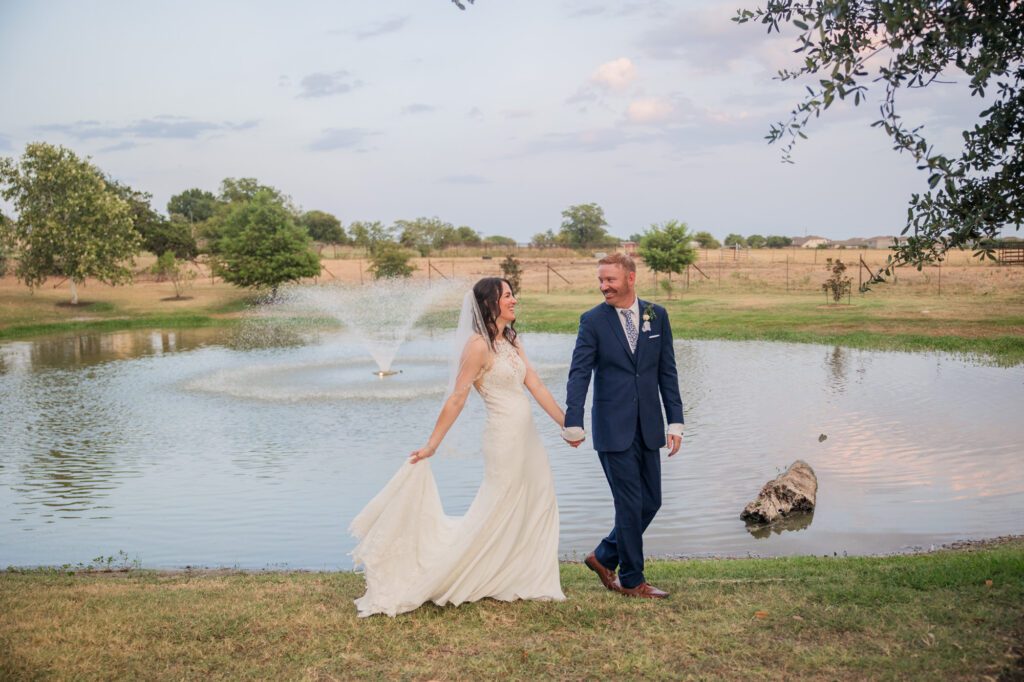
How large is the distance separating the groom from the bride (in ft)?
1.44

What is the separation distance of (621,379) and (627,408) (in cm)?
22

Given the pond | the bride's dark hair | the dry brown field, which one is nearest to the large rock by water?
the pond

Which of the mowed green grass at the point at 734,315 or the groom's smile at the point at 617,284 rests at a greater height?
the groom's smile at the point at 617,284

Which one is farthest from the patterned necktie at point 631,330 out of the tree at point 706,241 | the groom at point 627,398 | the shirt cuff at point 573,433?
the tree at point 706,241

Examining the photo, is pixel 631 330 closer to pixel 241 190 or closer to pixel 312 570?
pixel 312 570

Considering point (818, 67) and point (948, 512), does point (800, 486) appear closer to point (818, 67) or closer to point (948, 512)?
point (948, 512)

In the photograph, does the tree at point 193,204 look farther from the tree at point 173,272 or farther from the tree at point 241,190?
the tree at point 173,272

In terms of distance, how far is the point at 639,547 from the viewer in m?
6.01

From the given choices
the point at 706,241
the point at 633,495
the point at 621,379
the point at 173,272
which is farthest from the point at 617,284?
the point at 706,241

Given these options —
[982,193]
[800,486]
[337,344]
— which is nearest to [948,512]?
[800,486]

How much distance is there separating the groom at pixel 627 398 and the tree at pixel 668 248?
4208 centimetres

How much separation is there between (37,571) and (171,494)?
3638 millimetres

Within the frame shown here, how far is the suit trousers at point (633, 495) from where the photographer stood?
19.4 ft

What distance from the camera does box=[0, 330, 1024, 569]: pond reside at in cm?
962
